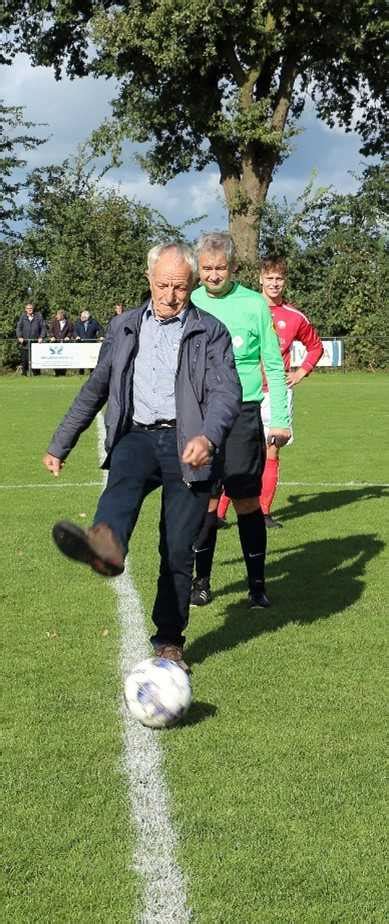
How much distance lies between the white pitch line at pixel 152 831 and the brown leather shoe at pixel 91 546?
25.6 inches

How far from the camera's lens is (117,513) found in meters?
4.84

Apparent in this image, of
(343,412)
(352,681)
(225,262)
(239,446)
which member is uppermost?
(225,262)

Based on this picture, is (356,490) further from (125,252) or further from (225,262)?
(125,252)

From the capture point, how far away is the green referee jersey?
22.1ft

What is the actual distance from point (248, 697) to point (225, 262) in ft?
8.49

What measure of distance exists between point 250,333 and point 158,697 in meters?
2.91

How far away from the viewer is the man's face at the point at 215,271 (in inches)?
251

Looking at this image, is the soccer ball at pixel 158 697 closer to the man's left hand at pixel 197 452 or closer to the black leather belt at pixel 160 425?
the man's left hand at pixel 197 452

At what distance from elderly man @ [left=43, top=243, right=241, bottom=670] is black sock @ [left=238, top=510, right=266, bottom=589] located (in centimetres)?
150

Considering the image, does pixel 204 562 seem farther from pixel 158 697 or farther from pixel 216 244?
pixel 158 697

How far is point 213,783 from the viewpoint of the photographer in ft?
13.0

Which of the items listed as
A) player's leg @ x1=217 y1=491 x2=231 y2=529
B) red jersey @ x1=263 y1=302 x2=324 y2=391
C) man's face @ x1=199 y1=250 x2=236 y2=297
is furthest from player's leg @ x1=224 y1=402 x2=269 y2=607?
player's leg @ x1=217 y1=491 x2=231 y2=529

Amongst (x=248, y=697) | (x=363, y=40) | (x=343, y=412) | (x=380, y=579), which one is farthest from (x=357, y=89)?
(x=248, y=697)

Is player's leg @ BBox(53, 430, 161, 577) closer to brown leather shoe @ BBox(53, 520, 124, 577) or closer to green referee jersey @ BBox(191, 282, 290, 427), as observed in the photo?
brown leather shoe @ BBox(53, 520, 124, 577)
